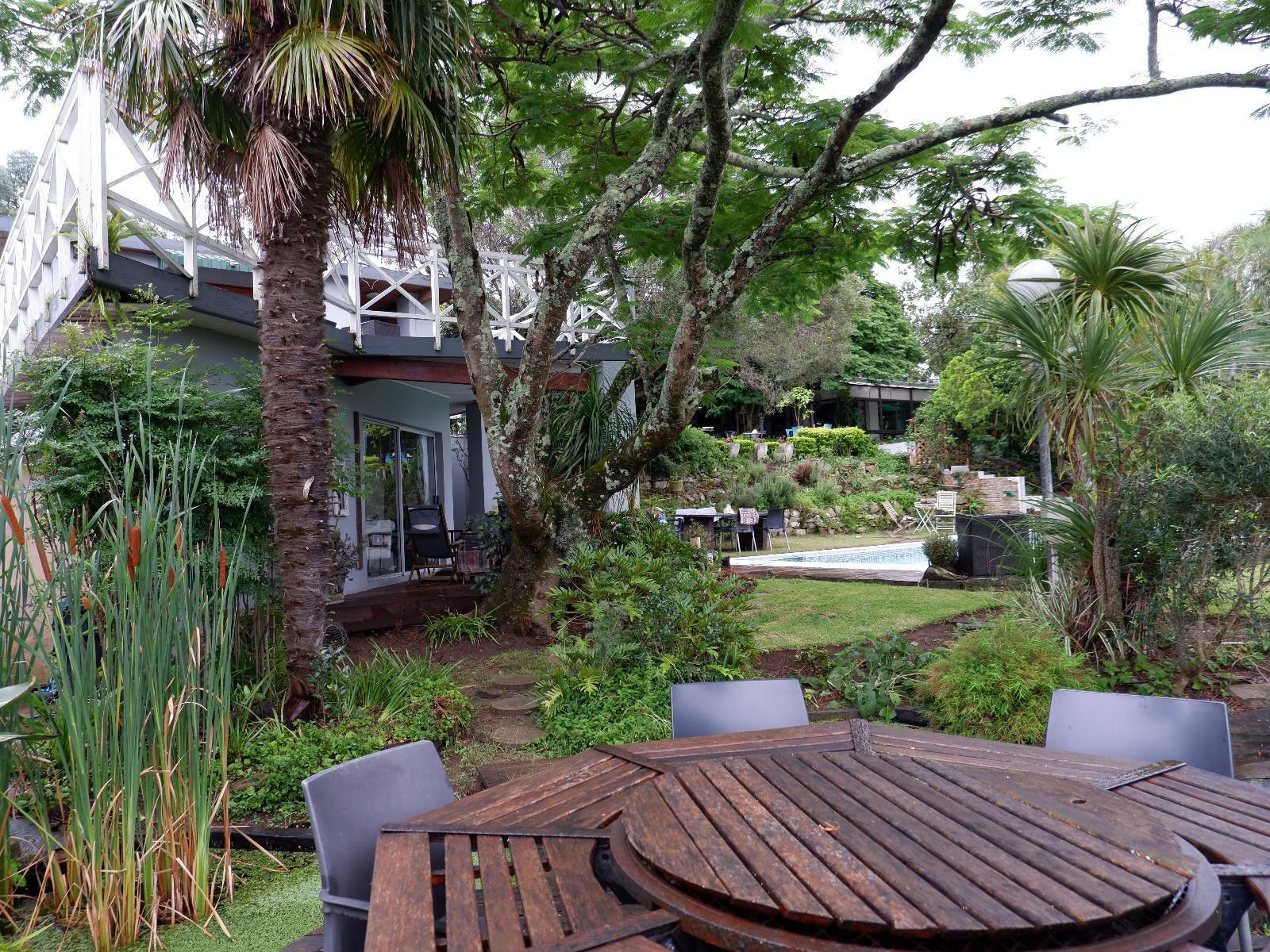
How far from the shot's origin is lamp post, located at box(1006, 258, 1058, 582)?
217 inches

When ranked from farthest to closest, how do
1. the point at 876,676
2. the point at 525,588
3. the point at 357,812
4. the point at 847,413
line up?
the point at 847,413, the point at 525,588, the point at 876,676, the point at 357,812

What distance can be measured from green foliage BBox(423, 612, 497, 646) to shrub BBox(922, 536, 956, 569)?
18.7 feet

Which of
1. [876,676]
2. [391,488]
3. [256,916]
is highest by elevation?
[391,488]

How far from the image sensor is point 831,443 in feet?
69.6

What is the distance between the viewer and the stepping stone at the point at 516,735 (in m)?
4.57

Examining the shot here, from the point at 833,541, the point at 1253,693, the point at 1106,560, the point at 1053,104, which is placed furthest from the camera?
the point at 833,541

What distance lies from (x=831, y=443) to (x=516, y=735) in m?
17.7

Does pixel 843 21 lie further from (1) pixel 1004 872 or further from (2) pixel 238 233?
(1) pixel 1004 872

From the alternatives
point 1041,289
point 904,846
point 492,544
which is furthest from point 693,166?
point 904,846

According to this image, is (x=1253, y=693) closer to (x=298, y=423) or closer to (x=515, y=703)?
(x=515, y=703)

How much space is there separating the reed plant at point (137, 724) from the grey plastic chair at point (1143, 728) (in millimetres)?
2679

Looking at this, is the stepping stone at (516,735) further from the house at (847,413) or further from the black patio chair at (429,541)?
the house at (847,413)

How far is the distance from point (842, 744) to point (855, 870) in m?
0.93

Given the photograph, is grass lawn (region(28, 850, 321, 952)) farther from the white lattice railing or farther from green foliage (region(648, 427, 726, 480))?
green foliage (region(648, 427, 726, 480))
